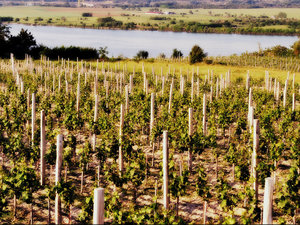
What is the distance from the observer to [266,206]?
23.2 ft

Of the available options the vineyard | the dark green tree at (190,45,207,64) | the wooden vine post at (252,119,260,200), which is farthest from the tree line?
the wooden vine post at (252,119,260,200)

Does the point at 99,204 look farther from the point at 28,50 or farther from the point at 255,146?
the point at 28,50

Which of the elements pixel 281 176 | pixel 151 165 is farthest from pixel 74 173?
pixel 281 176

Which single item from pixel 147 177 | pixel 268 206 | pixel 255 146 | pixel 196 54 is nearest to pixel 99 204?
pixel 268 206

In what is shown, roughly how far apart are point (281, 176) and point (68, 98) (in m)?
12.9

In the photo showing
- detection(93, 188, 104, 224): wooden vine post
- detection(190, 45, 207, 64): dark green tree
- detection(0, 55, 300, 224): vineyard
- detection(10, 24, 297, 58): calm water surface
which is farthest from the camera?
detection(10, 24, 297, 58): calm water surface

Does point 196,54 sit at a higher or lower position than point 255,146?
higher

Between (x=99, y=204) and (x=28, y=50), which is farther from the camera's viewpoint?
(x=28, y=50)

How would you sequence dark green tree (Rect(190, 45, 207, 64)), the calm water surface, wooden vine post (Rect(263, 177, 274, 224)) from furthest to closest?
the calm water surface, dark green tree (Rect(190, 45, 207, 64)), wooden vine post (Rect(263, 177, 274, 224))

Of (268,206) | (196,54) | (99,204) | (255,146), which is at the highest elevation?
(196,54)

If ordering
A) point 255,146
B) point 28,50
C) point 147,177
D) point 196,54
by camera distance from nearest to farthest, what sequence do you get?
point 255,146
point 147,177
point 196,54
point 28,50

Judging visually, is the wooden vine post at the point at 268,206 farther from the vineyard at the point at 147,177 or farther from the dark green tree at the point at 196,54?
the dark green tree at the point at 196,54

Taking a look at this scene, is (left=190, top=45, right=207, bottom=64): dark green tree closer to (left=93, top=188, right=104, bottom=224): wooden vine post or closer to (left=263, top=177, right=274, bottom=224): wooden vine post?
(left=263, top=177, right=274, bottom=224): wooden vine post

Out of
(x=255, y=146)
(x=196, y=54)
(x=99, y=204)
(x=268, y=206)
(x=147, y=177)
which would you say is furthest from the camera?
(x=196, y=54)
